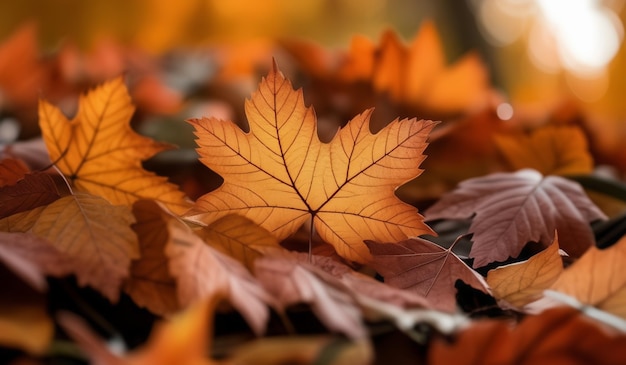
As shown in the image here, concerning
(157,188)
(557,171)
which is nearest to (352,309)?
(157,188)

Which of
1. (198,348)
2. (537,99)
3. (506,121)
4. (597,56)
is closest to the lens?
(198,348)

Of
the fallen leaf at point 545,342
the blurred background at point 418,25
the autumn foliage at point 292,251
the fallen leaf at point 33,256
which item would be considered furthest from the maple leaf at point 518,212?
the blurred background at point 418,25

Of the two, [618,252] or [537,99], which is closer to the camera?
[618,252]

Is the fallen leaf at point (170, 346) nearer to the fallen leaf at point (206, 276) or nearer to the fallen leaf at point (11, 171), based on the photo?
the fallen leaf at point (206, 276)

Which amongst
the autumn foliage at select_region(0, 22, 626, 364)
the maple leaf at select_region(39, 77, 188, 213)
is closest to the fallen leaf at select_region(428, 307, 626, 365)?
the autumn foliage at select_region(0, 22, 626, 364)

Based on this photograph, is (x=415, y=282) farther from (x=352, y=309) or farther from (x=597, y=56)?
(x=597, y=56)

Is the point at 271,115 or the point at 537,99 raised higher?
the point at 271,115

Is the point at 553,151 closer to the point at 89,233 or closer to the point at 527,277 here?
the point at 527,277
